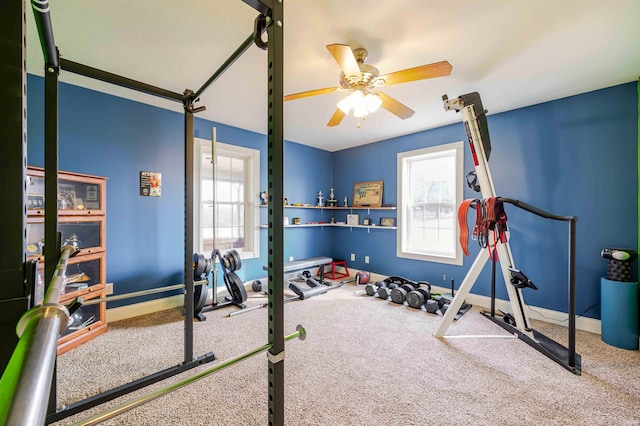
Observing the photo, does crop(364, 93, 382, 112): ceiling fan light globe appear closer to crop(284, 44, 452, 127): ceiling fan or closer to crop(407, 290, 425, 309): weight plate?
crop(284, 44, 452, 127): ceiling fan

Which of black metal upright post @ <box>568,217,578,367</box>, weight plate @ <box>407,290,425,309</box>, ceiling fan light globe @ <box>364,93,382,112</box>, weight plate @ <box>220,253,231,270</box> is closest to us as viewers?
black metal upright post @ <box>568,217,578,367</box>

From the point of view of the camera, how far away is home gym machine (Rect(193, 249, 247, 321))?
10.1 feet

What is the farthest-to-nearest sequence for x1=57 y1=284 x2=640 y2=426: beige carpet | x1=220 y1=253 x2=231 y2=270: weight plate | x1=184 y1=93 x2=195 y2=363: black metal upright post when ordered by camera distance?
x1=220 y1=253 x2=231 y2=270: weight plate → x1=184 y1=93 x2=195 y2=363: black metal upright post → x1=57 y1=284 x2=640 y2=426: beige carpet

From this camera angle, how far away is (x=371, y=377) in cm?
201

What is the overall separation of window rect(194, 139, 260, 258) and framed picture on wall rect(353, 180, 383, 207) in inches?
74.2

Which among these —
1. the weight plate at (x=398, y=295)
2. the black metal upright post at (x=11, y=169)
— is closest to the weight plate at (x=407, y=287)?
the weight plate at (x=398, y=295)

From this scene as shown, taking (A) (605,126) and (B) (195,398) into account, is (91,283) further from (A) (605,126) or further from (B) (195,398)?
(A) (605,126)

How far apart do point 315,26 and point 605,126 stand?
3146 millimetres

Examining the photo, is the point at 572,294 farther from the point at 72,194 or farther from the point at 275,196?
the point at 72,194

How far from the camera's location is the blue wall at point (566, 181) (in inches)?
105

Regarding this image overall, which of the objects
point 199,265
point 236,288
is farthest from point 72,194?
point 236,288

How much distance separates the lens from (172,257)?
11.3 feet

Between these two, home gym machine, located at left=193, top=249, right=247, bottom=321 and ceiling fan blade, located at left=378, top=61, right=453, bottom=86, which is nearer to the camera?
ceiling fan blade, located at left=378, top=61, right=453, bottom=86

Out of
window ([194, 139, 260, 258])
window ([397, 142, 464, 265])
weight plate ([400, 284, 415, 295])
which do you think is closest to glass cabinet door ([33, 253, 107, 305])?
window ([194, 139, 260, 258])
